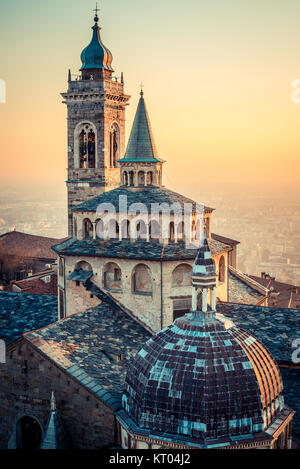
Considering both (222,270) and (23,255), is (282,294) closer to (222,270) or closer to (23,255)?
(222,270)

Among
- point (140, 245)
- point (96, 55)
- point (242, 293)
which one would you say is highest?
point (96, 55)

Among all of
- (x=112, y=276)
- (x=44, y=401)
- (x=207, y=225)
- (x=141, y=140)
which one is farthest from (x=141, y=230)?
(x=44, y=401)

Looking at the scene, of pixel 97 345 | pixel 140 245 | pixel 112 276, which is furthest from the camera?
pixel 112 276

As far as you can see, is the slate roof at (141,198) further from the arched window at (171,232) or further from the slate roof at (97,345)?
the slate roof at (97,345)

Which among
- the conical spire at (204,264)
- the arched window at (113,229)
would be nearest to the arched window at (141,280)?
the arched window at (113,229)

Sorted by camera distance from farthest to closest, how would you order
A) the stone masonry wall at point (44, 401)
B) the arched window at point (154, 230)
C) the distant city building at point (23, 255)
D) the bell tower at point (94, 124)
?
the distant city building at point (23, 255) → the bell tower at point (94, 124) → the arched window at point (154, 230) → the stone masonry wall at point (44, 401)

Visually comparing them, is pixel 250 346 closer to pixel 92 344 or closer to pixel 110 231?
pixel 92 344

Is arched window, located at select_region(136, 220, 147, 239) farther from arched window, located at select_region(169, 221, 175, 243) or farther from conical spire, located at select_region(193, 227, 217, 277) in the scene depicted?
conical spire, located at select_region(193, 227, 217, 277)
